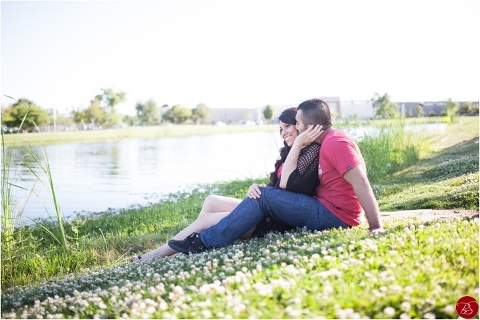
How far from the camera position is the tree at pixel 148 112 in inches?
3312

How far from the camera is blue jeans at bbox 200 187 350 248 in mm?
4883

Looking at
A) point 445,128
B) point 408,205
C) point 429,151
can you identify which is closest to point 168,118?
point 445,128

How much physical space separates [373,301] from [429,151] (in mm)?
16785

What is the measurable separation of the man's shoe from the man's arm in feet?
5.55

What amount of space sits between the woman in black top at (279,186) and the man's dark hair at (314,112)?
24cm

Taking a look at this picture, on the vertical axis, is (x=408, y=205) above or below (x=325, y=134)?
below

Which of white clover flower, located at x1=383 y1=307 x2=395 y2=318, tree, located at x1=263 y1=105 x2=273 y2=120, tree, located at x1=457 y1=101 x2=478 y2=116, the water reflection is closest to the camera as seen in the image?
white clover flower, located at x1=383 y1=307 x2=395 y2=318

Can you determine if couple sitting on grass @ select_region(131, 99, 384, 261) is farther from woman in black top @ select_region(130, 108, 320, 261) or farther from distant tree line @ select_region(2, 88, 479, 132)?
distant tree line @ select_region(2, 88, 479, 132)

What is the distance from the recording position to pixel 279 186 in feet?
16.7

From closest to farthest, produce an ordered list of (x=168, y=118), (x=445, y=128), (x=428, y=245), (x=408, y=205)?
(x=428, y=245) < (x=408, y=205) < (x=445, y=128) < (x=168, y=118)

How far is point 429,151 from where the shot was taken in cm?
1842

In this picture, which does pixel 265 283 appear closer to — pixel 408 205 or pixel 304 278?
pixel 304 278

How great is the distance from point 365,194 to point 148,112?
82264mm

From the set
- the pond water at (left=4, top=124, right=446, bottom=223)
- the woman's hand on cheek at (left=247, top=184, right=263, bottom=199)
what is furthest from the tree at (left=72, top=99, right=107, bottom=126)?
the woman's hand on cheek at (left=247, top=184, right=263, bottom=199)
